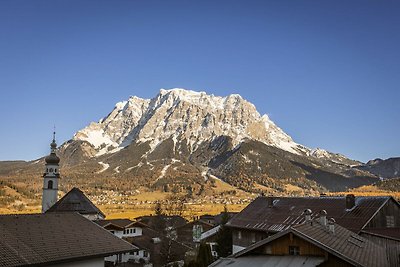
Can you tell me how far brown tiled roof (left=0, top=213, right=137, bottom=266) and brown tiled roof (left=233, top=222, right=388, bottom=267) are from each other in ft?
26.2

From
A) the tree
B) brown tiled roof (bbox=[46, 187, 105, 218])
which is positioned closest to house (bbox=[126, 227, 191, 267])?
the tree

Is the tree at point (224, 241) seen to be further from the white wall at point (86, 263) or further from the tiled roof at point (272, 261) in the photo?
the tiled roof at point (272, 261)

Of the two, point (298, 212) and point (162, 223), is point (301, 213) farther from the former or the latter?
point (162, 223)

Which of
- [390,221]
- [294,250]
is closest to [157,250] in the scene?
[390,221]

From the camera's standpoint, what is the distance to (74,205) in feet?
179

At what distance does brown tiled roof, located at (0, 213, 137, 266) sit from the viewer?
19.6 meters

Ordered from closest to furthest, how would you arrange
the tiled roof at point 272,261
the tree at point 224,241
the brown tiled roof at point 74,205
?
1. the tiled roof at point 272,261
2. the tree at point 224,241
3. the brown tiled roof at point 74,205

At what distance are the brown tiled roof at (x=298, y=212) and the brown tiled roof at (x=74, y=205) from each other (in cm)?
2030

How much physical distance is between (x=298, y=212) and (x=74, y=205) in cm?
2878

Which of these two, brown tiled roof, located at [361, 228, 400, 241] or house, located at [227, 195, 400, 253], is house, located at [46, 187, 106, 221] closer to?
house, located at [227, 195, 400, 253]

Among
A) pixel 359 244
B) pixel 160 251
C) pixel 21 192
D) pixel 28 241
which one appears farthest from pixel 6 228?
pixel 21 192

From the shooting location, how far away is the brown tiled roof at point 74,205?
53.8 meters

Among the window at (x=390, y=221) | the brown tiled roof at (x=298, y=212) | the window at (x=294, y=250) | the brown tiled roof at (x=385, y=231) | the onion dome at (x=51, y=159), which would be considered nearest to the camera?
the window at (x=294, y=250)

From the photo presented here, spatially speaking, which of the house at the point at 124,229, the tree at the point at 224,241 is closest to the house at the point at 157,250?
the house at the point at 124,229
